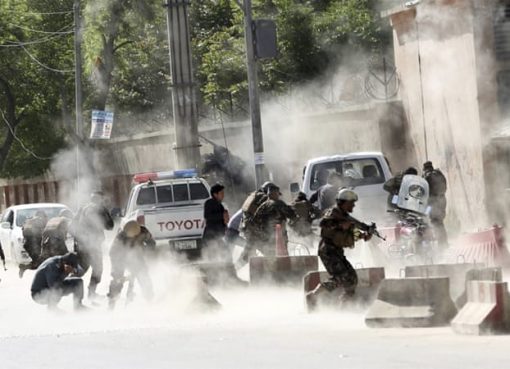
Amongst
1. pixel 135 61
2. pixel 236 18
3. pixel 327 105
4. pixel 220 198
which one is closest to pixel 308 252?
pixel 220 198

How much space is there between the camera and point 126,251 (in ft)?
65.4

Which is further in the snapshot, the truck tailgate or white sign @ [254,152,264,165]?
white sign @ [254,152,264,165]

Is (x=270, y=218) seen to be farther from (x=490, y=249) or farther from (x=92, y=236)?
(x=490, y=249)

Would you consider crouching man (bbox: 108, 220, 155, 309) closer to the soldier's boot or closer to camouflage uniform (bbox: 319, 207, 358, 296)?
the soldier's boot

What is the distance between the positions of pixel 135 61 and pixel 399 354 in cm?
4631

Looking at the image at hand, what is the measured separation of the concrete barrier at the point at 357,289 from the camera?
17109 millimetres

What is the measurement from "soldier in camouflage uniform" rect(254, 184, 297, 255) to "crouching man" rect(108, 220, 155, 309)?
237 centimetres

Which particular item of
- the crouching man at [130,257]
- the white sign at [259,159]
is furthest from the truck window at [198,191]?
the crouching man at [130,257]

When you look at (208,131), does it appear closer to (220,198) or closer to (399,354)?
(220,198)

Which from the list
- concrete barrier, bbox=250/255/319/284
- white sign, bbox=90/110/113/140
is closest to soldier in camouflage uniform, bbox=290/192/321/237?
concrete barrier, bbox=250/255/319/284

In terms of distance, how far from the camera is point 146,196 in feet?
93.1

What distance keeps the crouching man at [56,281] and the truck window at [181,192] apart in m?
8.97

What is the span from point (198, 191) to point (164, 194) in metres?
0.70

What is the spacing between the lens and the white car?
108 ft
